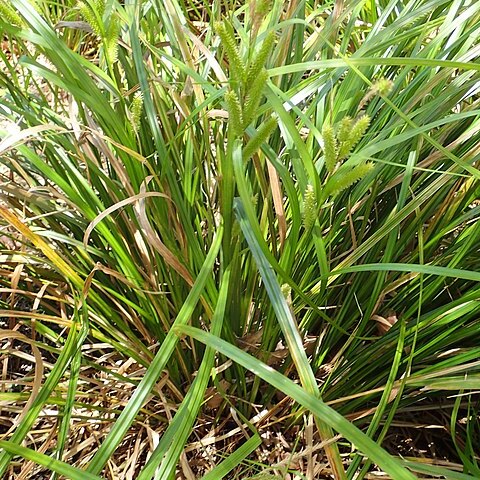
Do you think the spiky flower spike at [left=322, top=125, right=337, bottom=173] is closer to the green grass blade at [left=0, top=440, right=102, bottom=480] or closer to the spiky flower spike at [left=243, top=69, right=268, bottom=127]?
the spiky flower spike at [left=243, top=69, right=268, bottom=127]

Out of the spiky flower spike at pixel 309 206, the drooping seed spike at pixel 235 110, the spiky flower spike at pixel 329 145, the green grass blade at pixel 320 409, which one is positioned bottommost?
the green grass blade at pixel 320 409

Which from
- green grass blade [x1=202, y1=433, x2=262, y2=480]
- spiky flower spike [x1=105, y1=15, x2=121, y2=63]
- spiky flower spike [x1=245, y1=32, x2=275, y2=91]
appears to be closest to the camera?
spiky flower spike [x1=245, y1=32, x2=275, y2=91]

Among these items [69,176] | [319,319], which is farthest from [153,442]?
[69,176]

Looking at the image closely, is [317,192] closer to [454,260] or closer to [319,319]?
[454,260]

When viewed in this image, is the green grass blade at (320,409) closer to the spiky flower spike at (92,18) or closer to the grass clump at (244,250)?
the grass clump at (244,250)

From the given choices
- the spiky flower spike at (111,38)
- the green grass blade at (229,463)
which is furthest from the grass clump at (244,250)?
the green grass blade at (229,463)

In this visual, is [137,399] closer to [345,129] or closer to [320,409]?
[320,409]

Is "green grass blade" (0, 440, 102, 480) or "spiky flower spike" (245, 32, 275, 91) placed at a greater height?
"spiky flower spike" (245, 32, 275, 91)

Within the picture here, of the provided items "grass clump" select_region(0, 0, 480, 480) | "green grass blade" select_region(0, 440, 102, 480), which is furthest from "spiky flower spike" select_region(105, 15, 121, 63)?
"green grass blade" select_region(0, 440, 102, 480)
